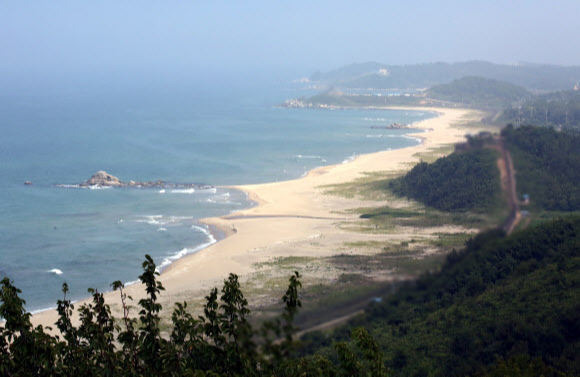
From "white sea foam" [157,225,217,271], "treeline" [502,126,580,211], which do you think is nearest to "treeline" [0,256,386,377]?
"treeline" [502,126,580,211]

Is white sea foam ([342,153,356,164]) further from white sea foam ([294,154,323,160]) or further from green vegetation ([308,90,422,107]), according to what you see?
green vegetation ([308,90,422,107])

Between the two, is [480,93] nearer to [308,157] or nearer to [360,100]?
[360,100]

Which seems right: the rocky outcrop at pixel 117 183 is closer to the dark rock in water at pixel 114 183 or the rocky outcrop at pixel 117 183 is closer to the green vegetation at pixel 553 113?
the dark rock in water at pixel 114 183

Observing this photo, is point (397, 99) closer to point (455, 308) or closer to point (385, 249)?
point (385, 249)

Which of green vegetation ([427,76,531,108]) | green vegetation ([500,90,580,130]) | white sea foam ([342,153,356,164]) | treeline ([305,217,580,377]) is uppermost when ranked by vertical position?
green vegetation ([427,76,531,108])

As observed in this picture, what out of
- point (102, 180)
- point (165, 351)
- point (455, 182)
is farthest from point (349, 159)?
point (165, 351)

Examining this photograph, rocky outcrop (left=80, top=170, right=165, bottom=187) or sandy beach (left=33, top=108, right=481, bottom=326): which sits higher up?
rocky outcrop (left=80, top=170, right=165, bottom=187)

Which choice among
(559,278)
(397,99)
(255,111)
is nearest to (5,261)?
(559,278)
